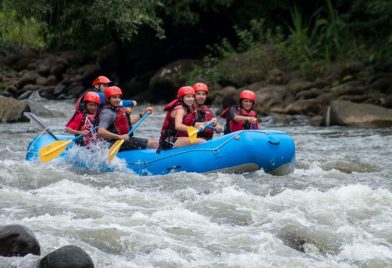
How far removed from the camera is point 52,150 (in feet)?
32.1

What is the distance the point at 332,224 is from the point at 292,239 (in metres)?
0.66

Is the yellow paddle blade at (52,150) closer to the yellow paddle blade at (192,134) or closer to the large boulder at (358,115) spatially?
the yellow paddle blade at (192,134)

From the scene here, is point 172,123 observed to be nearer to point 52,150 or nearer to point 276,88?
point 52,150

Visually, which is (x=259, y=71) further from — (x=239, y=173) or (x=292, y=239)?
(x=292, y=239)

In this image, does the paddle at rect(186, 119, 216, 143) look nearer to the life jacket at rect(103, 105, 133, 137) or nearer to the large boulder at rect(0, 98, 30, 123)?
the life jacket at rect(103, 105, 133, 137)

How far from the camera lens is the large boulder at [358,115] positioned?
48.7ft

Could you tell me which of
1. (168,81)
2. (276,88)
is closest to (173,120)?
(276,88)

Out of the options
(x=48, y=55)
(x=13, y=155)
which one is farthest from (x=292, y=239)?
(x=48, y=55)

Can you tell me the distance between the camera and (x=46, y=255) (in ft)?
17.8

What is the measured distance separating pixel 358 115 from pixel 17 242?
1055cm

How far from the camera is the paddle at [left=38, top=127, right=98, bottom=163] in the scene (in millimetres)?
9719

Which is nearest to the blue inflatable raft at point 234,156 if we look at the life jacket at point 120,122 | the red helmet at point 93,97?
the life jacket at point 120,122

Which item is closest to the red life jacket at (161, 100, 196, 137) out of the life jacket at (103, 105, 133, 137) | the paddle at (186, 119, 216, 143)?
the paddle at (186, 119, 216, 143)

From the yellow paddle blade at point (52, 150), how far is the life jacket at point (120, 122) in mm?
608
